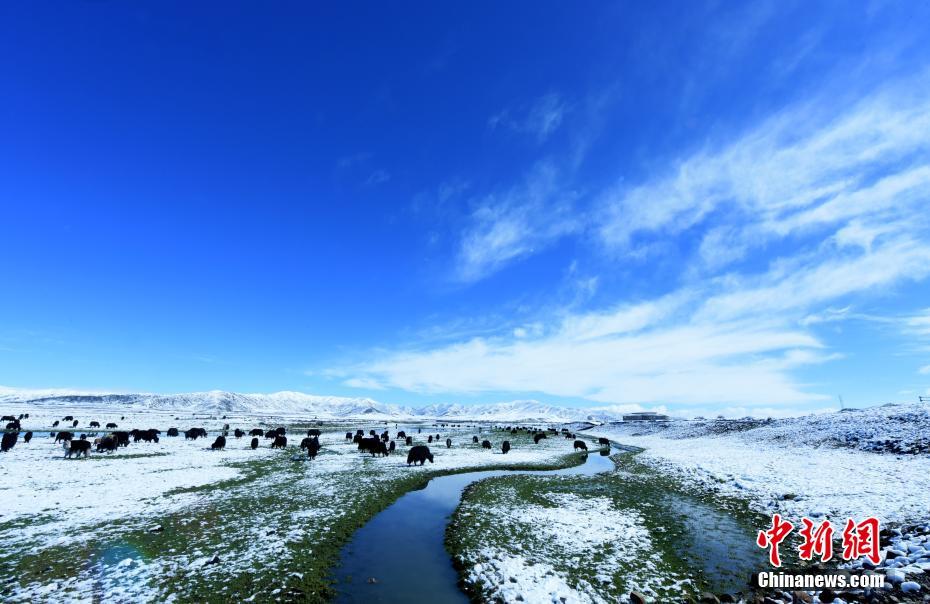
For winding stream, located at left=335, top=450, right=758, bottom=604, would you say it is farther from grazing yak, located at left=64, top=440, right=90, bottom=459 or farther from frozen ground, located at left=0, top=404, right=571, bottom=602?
grazing yak, located at left=64, top=440, right=90, bottom=459

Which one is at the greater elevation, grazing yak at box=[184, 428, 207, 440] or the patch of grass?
the patch of grass

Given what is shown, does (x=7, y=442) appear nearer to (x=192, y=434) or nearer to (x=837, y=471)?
(x=192, y=434)

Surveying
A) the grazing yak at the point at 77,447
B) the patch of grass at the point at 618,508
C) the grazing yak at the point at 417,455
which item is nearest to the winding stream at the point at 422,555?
the patch of grass at the point at 618,508

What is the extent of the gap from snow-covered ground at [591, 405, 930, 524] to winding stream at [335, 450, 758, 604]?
11.9 ft

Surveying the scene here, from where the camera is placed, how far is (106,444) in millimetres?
36500

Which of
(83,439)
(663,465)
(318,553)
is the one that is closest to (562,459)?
(663,465)

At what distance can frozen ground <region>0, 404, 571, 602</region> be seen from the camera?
10750 millimetres

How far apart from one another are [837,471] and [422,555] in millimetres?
26819

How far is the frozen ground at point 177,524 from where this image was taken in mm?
10750

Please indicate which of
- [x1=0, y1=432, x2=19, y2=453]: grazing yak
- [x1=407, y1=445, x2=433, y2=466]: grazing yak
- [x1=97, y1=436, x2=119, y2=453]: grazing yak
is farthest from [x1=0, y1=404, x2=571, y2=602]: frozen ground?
[x1=97, y1=436, x2=119, y2=453]: grazing yak

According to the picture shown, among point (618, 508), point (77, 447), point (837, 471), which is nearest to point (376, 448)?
point (77, 447)

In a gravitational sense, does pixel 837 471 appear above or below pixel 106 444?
above

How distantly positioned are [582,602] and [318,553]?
28.2 ft

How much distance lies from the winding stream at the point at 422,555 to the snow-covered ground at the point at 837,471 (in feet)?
11.9
